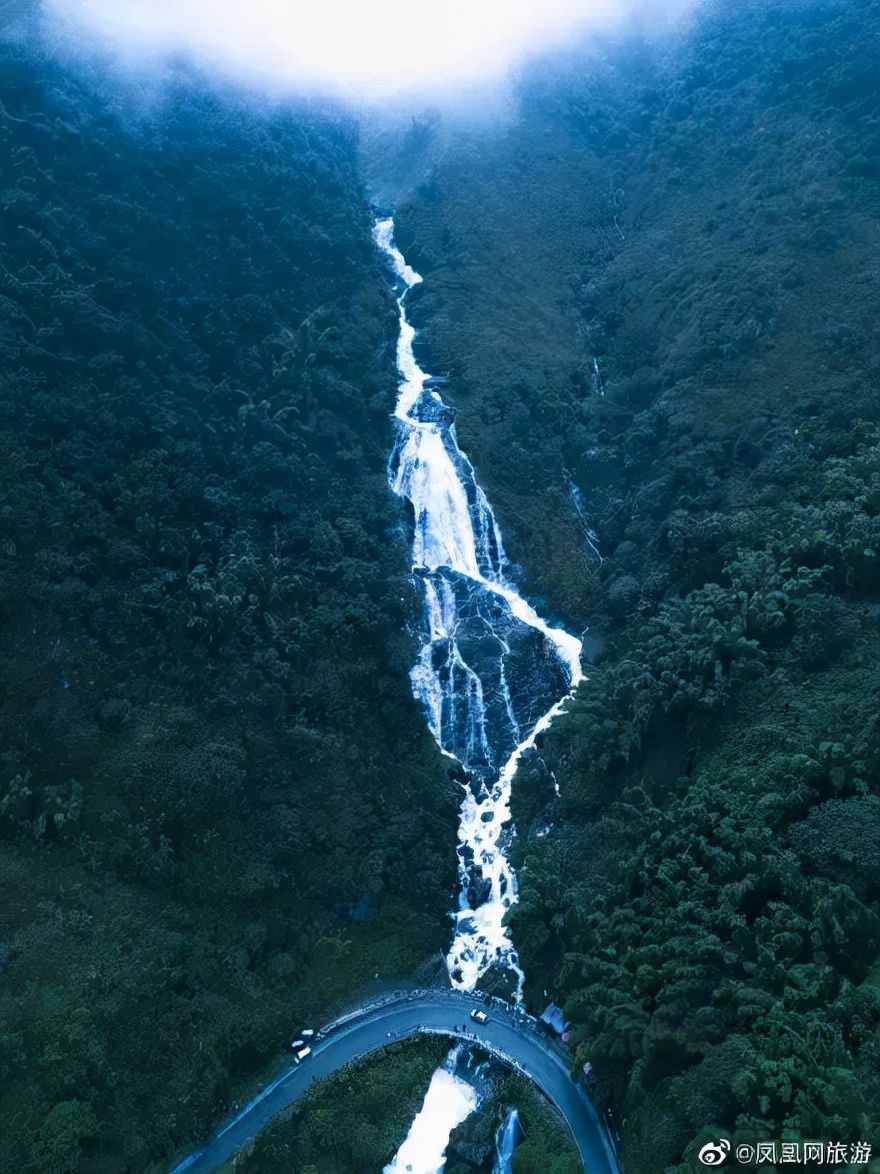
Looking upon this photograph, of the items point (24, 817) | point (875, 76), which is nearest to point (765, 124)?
point (875, 76)

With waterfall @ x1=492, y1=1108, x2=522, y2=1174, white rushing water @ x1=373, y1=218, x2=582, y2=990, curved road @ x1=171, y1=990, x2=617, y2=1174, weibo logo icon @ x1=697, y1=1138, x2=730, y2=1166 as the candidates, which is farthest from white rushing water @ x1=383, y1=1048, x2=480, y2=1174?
weibo logo icon @ x1=697, y1=1138, x2=730, y2=1166

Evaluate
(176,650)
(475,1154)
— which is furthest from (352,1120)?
(176,650)

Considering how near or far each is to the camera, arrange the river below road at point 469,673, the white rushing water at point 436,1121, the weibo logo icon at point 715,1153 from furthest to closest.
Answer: the river below road at point 469,673
the white rushing water at point 436,1121
the weibo logo icon at point 715,1153

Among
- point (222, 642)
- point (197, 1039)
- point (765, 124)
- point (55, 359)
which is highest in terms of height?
point (765, 124)

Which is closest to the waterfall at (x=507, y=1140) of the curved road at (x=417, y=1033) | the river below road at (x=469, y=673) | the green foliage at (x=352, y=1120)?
the curved road at (x=417, y=1033)

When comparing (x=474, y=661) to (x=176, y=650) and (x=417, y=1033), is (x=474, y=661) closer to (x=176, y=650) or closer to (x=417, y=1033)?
(x=176, y=650)

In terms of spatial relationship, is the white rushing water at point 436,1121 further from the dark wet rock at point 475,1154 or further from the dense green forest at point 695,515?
the dense green forest at point 695,515

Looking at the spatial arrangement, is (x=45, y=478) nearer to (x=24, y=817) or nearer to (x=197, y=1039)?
(x=24, y=817)

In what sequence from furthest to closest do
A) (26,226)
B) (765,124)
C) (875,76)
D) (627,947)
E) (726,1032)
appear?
Answer: 1. (765,124)
2. (875,76)
3. (26,226)
4. (627,947)
5. (726,1032)
